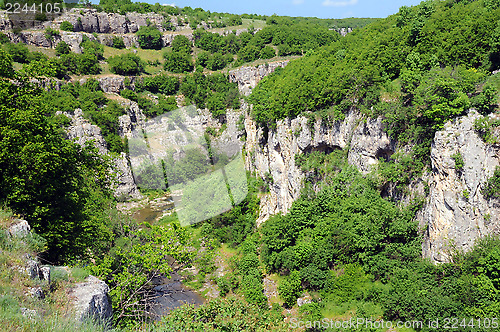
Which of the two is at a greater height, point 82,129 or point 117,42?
point 117,42

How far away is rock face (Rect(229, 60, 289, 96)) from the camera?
232 ft

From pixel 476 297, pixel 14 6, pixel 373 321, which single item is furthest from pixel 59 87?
pixel 476 297

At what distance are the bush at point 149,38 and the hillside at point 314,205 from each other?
4144cm

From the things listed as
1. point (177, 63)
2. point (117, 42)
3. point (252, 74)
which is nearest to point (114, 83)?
point (177, 63)

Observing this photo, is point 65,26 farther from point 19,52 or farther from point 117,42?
point 19,52

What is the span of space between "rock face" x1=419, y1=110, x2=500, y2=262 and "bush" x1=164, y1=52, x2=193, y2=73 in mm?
69686

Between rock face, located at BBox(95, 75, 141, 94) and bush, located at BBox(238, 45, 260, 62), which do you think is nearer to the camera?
rock face, located at BBox(95, 75, 141, 94)

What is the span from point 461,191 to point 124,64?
2654 inches

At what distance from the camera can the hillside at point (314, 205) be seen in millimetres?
12219

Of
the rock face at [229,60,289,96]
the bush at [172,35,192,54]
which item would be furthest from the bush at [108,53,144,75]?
the rock face at [229,60,289,96]

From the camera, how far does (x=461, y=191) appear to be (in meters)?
19.4

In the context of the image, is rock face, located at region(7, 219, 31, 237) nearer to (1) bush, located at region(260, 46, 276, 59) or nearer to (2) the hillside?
(2) the hillside

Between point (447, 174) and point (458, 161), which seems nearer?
point (458, 161)

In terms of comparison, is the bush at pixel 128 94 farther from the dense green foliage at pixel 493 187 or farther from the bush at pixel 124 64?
the dense green foliage at pixel 493 187
